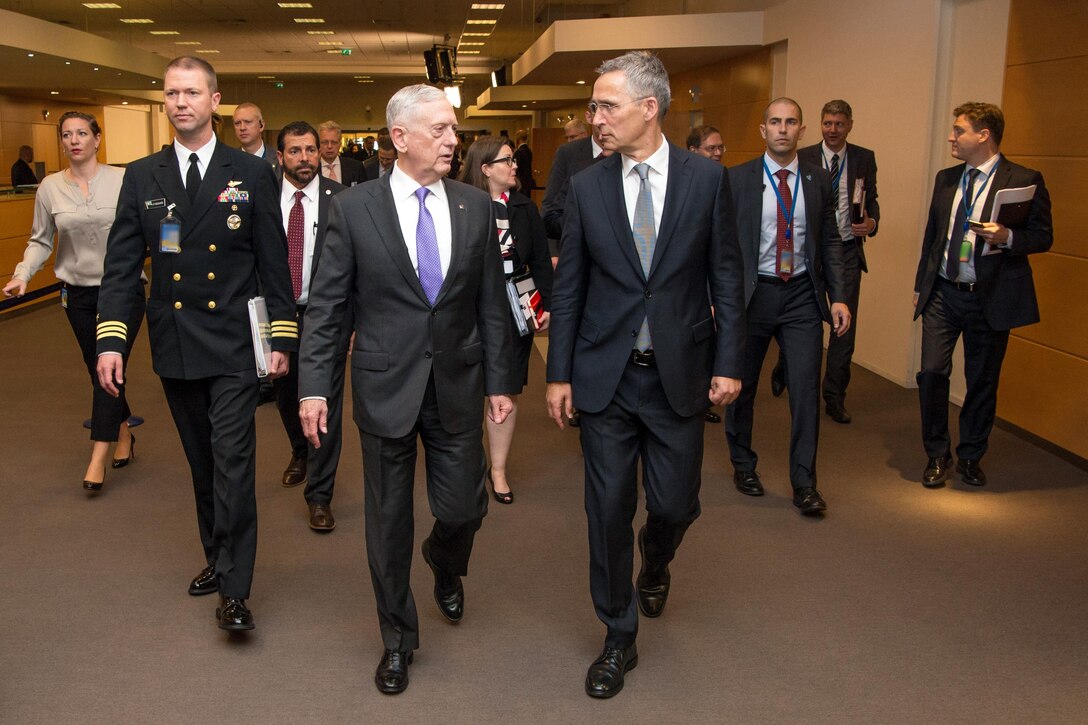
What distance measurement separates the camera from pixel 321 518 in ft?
14.6

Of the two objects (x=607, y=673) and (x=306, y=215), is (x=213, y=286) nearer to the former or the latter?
(x=306, y=215)

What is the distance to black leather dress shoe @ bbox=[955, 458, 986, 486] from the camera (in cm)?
512

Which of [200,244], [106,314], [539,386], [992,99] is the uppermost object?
[992,99]

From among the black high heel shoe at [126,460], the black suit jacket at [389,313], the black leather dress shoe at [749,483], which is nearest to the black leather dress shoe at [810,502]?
the black leather dress shoe at [749,483]

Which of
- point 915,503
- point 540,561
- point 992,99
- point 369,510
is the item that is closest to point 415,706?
point 369,510

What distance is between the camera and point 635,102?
2916mm

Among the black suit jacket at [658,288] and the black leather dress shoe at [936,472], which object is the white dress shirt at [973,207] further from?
the black suit jacket at [658,288]

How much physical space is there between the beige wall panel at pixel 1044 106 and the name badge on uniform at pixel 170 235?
4612 millimetres

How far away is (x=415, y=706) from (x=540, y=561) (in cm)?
119

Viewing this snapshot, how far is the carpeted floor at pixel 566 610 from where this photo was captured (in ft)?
9.89

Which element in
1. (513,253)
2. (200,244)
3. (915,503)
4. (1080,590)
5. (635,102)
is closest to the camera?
(635,102)

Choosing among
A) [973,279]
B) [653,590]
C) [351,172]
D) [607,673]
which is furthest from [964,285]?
[351,172]

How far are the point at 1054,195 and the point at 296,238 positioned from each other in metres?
4.11

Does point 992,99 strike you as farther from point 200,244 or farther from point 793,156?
point 200,244
